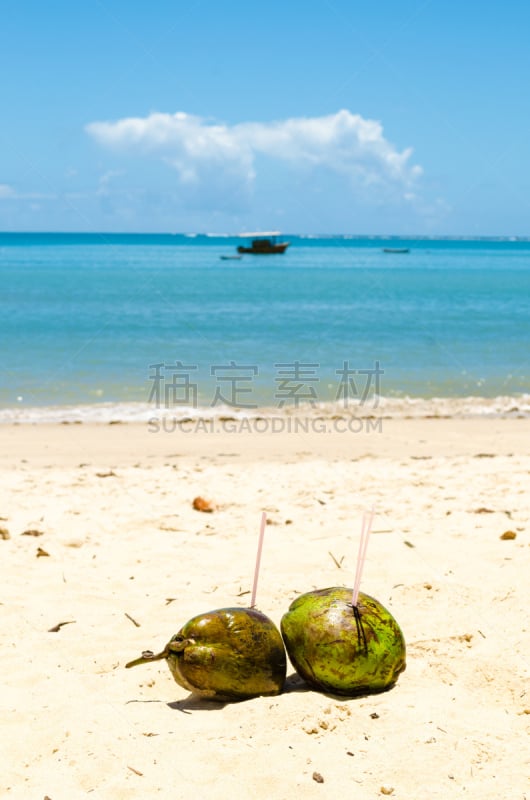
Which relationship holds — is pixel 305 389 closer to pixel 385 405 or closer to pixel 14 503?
pixel 385 405

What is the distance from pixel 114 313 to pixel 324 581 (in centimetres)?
1941

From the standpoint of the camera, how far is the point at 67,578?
3842 millimetres

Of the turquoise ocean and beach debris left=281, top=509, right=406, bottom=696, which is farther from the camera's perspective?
the turquoise ocean

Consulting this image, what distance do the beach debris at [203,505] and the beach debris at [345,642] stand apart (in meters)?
2.54

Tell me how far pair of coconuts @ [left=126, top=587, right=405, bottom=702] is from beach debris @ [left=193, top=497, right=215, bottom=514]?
2.56 meters

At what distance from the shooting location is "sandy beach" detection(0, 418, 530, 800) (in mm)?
2164


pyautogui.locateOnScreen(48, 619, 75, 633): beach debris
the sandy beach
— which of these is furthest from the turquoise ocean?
pyautogui.locateOnScreen(48, 619, 75, 633): beach debris

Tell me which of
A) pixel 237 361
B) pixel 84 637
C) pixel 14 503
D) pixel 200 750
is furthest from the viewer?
pixel 237 361

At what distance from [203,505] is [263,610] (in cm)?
187

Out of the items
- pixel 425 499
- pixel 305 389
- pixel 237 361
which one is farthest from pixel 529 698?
pixel 237 361

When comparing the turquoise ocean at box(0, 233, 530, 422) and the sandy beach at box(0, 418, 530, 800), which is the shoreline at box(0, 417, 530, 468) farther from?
the turquoise ocean at box(0, 233, 530, 422)

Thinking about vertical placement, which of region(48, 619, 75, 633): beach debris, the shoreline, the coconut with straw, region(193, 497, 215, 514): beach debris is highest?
the coconut with straw

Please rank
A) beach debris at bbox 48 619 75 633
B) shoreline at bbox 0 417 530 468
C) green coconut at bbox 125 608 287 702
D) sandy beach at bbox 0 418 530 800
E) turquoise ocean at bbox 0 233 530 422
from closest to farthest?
1. sandy beach at bbox 0 418 530 800
2. green coconut at bbox 125 608 287 702
3. beach debris at bbox 48 619 75 633
4. shoreline at bbox 0 417 530 468
5. turquoise ocean at bbox 0 233 530 422

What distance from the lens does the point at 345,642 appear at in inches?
97.9
